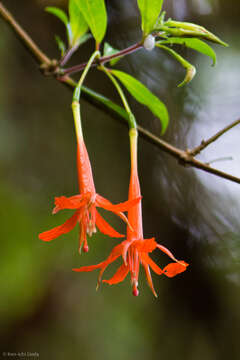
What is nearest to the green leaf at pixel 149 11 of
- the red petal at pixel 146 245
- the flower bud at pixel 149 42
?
the flower bud at pixel 149 42

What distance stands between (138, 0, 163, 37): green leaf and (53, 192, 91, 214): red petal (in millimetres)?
220

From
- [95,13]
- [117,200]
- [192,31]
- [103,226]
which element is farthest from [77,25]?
[117,200]

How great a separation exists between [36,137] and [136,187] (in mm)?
733

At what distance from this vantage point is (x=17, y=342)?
2.96 feet

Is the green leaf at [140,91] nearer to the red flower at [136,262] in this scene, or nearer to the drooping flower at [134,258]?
the drooping flower at [134,258]

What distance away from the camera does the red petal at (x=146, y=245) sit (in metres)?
0.32

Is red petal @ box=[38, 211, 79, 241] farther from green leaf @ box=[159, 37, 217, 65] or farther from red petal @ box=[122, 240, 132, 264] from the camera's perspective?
green leaf @ box=[159, 37, 217, 65]

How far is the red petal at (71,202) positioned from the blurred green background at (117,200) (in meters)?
0.63

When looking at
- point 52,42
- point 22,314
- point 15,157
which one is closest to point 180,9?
point 52,42

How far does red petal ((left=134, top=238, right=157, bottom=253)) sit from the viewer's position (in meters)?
0.32

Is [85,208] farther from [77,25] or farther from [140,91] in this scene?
[77,25]

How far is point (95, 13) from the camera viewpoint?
17.2 inches

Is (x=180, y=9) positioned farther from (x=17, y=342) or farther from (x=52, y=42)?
(x=17, y=342)

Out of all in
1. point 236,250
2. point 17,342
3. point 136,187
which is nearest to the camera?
point 136,187
